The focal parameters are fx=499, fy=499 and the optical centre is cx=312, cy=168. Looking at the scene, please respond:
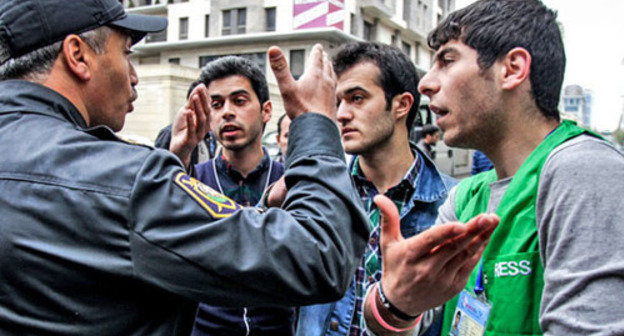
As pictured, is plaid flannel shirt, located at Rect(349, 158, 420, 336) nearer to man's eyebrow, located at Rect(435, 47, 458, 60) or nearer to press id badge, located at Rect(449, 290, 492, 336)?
press id badge, located at Rect(449, 290, 492, 336)

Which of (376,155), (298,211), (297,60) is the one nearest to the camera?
(298,211)

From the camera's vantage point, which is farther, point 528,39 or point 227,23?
point 227,23

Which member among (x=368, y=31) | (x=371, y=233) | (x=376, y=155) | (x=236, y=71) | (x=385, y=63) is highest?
(x=368, y=31)

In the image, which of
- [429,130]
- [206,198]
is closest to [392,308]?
[206,198]

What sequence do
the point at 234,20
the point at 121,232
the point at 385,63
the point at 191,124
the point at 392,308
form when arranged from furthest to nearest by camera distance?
the point at 234,20, the point at 385,63, the point at 191,124, the point at 392,308, the point at 121,232

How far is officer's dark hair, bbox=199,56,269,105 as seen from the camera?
351 centimetres

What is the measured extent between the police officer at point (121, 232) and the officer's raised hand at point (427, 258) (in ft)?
0.30

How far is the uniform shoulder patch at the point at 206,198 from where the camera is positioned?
1289mm

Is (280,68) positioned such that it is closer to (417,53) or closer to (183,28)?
(183,28)

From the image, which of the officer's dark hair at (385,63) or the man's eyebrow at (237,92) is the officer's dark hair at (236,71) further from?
the officer's dark hair at (385,63)

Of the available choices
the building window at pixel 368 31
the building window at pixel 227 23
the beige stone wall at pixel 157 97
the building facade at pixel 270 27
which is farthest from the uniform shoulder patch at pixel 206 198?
the building window at pixel 227 23

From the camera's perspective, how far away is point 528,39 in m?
1.71

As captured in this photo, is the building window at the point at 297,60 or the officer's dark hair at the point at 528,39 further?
the building window at the point at 297,60

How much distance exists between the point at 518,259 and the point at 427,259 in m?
0.27
